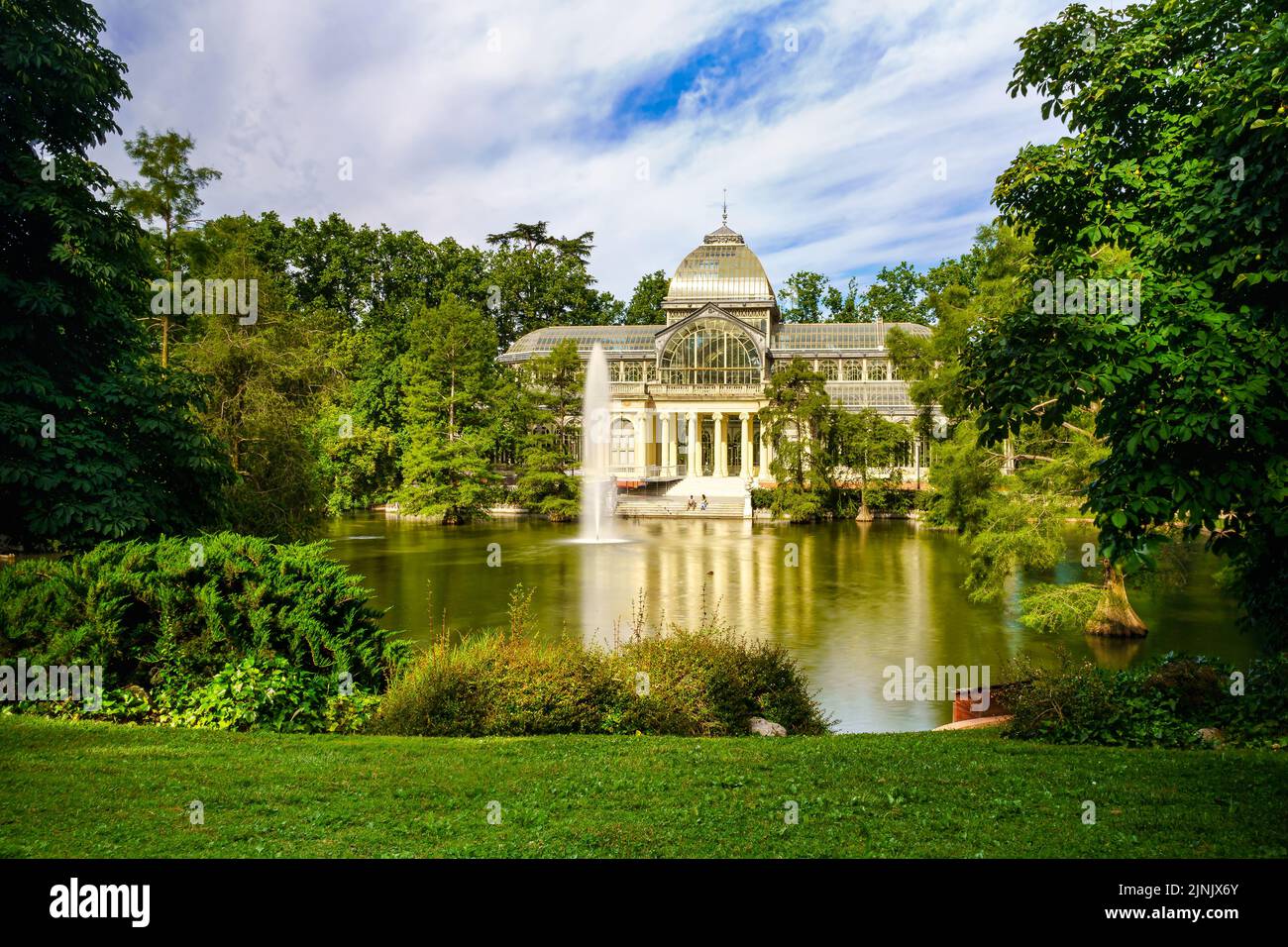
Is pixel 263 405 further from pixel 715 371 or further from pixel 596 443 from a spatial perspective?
pixel 715 371

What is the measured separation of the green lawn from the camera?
4.97 metres

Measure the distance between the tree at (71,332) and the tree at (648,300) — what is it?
6616 centimetres

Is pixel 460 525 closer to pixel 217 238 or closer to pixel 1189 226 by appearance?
pixel 217 238

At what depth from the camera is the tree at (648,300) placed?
251 feet

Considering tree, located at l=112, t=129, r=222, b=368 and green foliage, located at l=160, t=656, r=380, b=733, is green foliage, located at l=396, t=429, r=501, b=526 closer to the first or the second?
tree, located at l=112, t=129, r=222, b=368

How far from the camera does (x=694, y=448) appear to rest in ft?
184

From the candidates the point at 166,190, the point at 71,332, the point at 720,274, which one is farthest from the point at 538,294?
the point at 71,332

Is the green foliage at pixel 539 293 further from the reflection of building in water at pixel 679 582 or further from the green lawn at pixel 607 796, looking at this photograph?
the green lawn at pixel 607 796

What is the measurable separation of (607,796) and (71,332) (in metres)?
9.74

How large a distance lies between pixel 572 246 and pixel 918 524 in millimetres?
49171

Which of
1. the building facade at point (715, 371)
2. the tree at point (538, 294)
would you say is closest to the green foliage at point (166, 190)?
the building facade at point (715, 371)

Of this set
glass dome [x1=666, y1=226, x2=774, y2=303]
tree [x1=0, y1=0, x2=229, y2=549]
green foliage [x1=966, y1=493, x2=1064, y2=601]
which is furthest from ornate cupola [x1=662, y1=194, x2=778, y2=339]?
tree [x1=0, y1=0, x2=229, y2=549]
